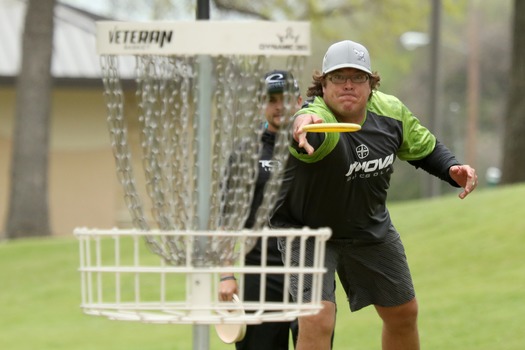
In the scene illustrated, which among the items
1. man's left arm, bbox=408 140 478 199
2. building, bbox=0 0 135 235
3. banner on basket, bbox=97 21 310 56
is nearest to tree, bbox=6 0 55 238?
building, bbox=0 0 135 235

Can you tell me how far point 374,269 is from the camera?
640cm

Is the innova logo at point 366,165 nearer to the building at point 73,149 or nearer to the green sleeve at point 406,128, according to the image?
the green sleeve at point 406,128

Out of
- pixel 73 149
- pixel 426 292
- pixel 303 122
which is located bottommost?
pixel 426 292

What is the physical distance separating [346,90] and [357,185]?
1.83 feet

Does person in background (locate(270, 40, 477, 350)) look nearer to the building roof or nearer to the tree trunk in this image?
the tree trunk

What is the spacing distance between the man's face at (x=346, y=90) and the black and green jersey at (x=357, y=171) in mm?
63

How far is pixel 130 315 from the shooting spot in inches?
156

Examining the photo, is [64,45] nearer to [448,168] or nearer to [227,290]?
[227,290]

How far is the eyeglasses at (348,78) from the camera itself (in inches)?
224

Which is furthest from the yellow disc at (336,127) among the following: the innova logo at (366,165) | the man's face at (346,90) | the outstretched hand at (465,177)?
the outstretched hand at (465,177)

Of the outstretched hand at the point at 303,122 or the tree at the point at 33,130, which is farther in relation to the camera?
the tree at the point at 33,130

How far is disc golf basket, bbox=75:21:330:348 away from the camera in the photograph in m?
3.83

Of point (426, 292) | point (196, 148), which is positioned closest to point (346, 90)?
point (196, 148)

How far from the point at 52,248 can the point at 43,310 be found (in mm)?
4759
